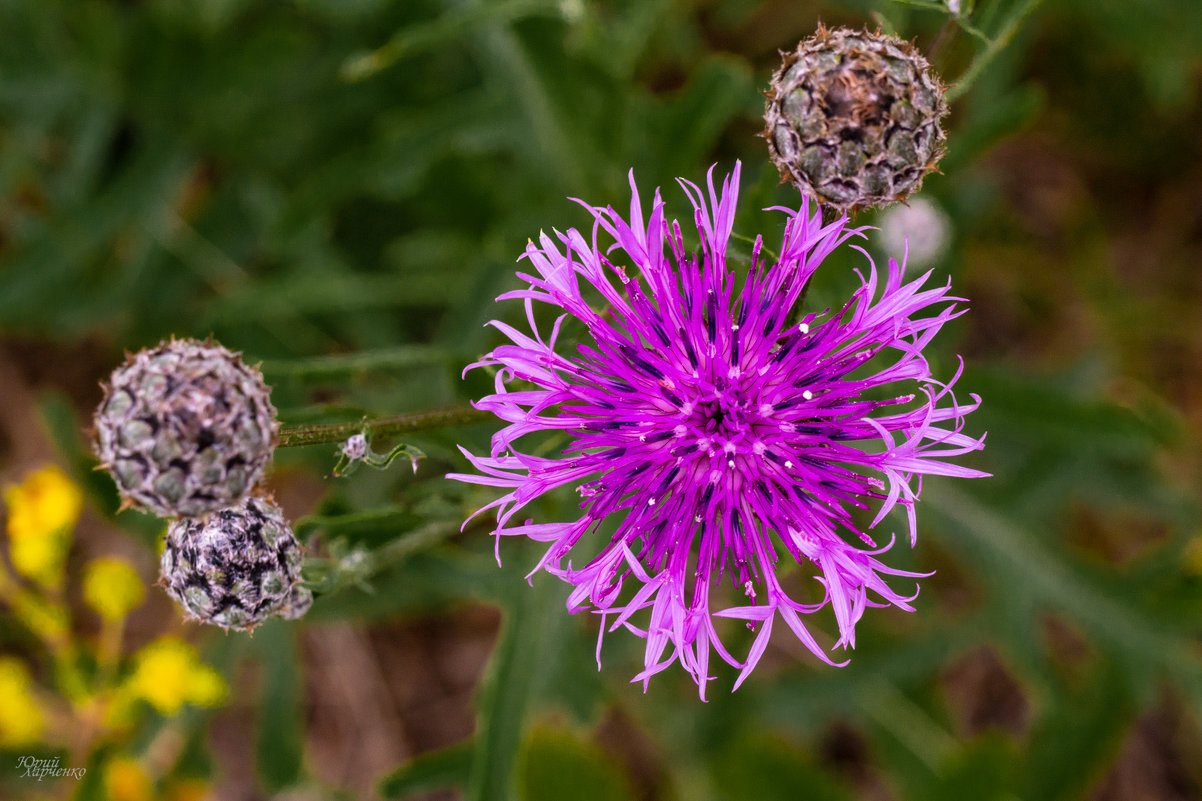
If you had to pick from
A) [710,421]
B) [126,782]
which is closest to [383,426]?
[710,421]

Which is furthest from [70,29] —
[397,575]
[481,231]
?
[397,575]

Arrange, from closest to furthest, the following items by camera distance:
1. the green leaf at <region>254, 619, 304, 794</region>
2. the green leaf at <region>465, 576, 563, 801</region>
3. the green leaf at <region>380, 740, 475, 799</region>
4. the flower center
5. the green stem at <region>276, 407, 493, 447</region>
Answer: the green stem at <region>276, 407, 493, 447</region>, the flower center, the green leaf at <region>465, 576, 563, 801</region>, the green leaf at <region>380, 740, 475, 799</region>, the green leaf at <region>254, 619, 304, 794</region>

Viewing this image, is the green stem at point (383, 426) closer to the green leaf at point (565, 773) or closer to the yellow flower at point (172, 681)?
the yellow flower at point (172, 681)

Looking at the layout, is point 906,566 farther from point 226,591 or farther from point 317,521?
point 226,591

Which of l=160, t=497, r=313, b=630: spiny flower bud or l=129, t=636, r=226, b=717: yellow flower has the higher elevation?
l=160, t=497, r=313, b=630: spiny flower bud

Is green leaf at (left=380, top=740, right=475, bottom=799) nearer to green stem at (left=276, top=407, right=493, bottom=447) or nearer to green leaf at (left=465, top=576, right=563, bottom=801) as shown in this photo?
green leaf at (left=465, top=576, right=563, bottom=801)

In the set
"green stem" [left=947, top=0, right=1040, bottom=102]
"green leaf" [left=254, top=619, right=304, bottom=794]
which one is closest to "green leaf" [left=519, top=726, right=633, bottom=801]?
"green leaf" [left=254, top=619, right=304, bottom=794]

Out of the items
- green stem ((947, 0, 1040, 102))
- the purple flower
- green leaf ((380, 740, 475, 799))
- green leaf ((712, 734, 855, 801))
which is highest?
green stem ((947, 0, 1040, 102))

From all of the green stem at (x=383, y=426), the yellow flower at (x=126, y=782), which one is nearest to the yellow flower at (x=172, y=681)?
the yellow flower at (x=126, y=782)
